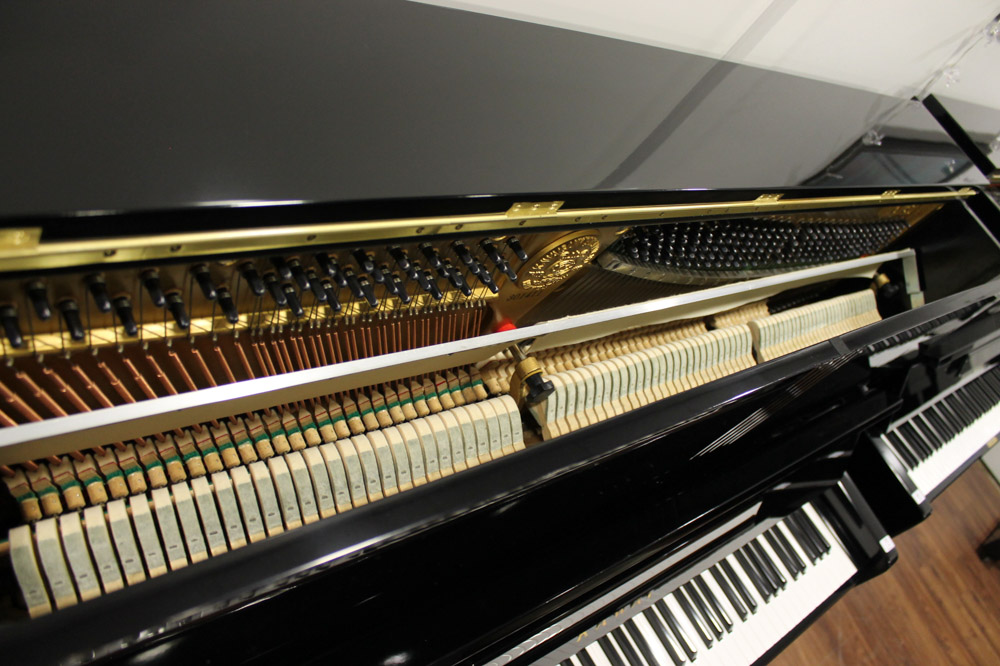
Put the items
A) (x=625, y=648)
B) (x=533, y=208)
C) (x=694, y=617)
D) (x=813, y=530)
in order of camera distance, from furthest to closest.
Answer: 1. (x=813, y=530)
2. (x=694, y=617)
3. (x=625, y=648)
4. (x=533, y=208)

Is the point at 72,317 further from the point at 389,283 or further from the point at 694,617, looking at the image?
the point at 694,617

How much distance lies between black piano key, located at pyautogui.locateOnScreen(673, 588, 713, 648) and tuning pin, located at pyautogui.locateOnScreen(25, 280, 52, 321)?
161 cm

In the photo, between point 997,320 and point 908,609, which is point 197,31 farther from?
point 908,609

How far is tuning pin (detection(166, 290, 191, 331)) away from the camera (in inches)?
33.7

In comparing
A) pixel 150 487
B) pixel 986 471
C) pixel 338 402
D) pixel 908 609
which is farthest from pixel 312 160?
pixel 986 471

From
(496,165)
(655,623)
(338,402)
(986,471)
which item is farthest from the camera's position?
(986,471)

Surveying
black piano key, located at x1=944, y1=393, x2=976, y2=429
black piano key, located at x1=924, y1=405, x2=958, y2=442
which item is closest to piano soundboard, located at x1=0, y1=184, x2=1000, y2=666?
black piano key, located at x1=924, y1=405, x2=958, y2=442

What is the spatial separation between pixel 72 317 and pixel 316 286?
345 millimetres

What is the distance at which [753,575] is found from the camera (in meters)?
1.72

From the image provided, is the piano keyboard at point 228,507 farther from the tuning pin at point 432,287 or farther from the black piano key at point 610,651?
the black piano key at point 610,651

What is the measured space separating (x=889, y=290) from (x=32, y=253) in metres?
3.25

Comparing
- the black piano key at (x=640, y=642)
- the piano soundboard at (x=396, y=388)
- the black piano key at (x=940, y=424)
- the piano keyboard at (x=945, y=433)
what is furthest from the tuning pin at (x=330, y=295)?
the black piano key at (x=940, y=424)

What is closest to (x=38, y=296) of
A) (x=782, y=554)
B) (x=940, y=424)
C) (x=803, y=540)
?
(x=782, y=554)

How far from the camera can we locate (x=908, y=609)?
112 inches
